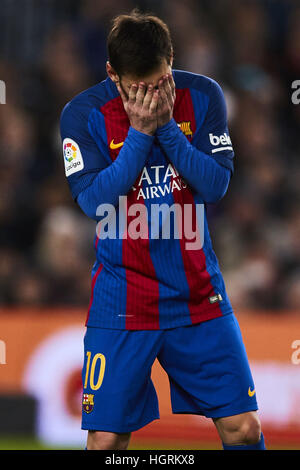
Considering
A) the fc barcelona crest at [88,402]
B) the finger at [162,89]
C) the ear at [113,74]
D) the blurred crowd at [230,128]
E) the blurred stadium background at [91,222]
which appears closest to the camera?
the finger at [162,89]

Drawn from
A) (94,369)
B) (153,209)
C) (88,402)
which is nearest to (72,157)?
(153,209)

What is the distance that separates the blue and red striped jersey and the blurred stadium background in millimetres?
2916

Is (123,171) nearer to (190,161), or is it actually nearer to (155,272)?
(190,161)

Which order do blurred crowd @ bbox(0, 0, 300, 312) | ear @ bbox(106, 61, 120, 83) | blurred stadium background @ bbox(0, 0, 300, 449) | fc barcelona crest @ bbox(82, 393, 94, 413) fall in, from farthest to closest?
blurred crowd @ bbox(0, 0, 300, 312), blurred stadium background @ bbox(0, 0, 300, 449), fc barcelona crest @ bbox(82, 393, 94, 413), ear @ bbox(106, 61, 120, 83)

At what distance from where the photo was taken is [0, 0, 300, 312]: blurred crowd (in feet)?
24.0

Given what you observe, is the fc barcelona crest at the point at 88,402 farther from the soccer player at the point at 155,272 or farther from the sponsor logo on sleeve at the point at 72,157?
the sponsor logo on sleeve at the point at 72,157

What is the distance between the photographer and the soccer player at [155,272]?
355 centimetres

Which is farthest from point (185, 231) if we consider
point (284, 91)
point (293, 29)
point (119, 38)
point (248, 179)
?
point (293, 29)

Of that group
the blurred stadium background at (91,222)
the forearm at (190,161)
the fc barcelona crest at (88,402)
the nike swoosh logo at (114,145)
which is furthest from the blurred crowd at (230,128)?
the forearm at (190,161)

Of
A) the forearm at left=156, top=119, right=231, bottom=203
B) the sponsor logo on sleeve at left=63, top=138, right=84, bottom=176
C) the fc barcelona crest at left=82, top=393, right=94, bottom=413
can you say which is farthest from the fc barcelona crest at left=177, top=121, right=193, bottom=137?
the fc barcelona crest at left=82, top=393, right=94, bottom=413

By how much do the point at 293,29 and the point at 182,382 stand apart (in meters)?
6.34

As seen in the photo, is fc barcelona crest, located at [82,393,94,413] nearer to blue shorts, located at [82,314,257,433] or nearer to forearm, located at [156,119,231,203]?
blue shorts, located at [82,314,257,433]

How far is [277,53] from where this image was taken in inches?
361
